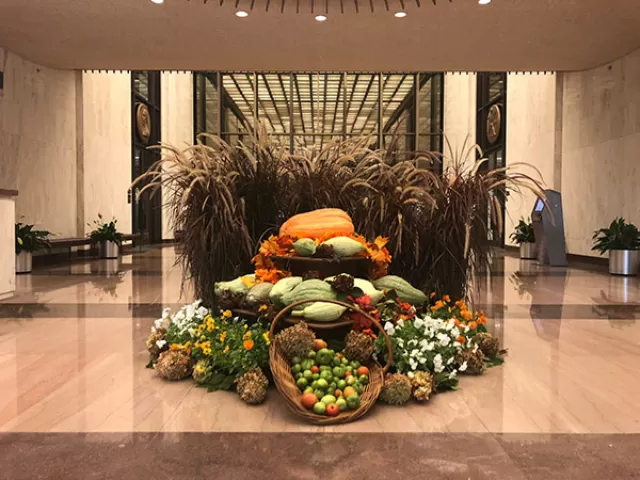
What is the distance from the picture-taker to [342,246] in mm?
2744

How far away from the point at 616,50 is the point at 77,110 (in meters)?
10.4

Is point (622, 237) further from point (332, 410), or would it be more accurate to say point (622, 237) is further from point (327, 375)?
point (332, 410)

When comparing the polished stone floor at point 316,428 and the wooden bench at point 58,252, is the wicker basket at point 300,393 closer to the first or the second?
the polished stone floor at point 316,428

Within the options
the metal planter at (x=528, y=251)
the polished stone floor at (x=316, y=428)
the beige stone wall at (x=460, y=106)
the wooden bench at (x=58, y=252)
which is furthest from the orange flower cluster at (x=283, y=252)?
the beige stone wall at (x=460, y=106)

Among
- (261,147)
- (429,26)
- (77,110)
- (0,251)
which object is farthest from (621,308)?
(77,110)

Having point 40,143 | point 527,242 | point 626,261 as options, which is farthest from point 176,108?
point 626,261

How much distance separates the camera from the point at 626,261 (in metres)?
8.14

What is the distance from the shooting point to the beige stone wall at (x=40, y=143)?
896cm

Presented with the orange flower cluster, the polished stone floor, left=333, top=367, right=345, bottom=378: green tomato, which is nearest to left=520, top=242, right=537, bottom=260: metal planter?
the polished stone floor

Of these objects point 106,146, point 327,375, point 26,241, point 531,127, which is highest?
point 531,127

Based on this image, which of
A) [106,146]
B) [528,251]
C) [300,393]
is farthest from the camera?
[106,146]

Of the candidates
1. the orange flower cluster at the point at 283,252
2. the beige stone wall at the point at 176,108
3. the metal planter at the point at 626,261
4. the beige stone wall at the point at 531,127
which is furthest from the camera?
the beige stone wall at the point at 176,108

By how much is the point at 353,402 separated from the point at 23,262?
770 centimetres

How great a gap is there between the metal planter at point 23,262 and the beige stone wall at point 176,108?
31.4 ft
